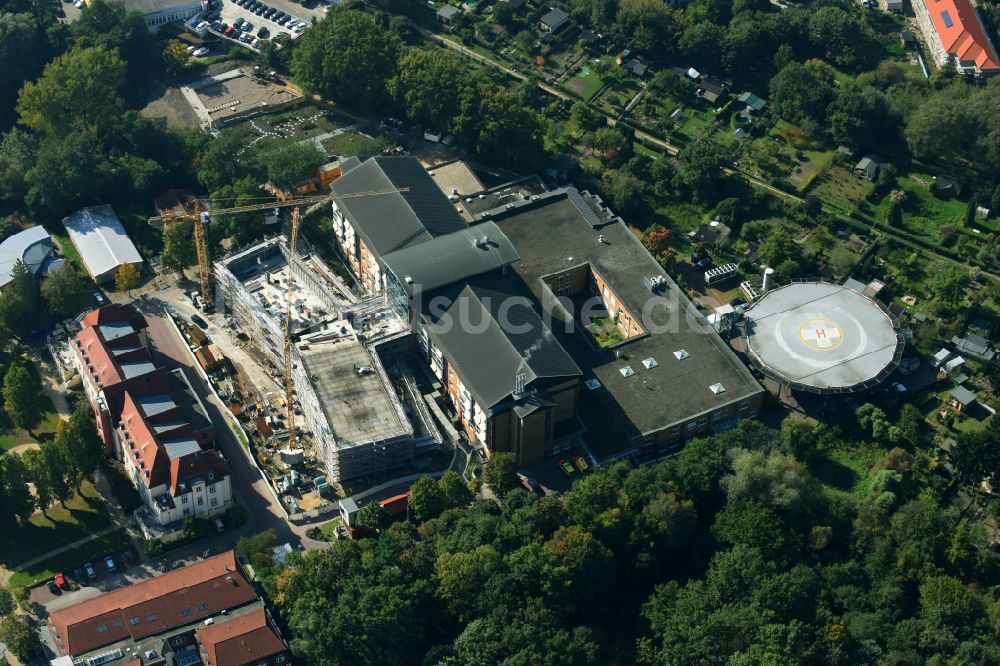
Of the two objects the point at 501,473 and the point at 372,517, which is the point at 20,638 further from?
the point at 501,473

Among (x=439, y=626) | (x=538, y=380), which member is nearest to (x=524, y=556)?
(x=439, y=626)

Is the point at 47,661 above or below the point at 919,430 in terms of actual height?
above

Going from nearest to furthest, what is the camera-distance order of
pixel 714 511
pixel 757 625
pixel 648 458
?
1. pixel 757 625
2. pixel 714 511
3. pixel 648 458

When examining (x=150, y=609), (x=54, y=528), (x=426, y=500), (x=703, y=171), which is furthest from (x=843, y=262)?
(x=54, y=528)

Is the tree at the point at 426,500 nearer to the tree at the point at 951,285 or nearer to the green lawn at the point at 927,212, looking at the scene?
the tree at the point at 951,285

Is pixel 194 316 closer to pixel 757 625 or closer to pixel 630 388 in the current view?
pixel 630 388
